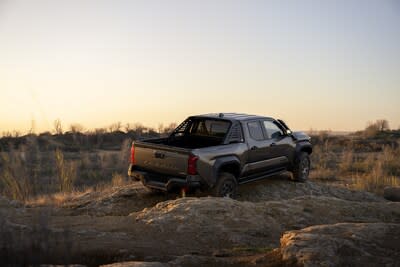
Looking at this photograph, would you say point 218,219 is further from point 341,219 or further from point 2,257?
point 2,257

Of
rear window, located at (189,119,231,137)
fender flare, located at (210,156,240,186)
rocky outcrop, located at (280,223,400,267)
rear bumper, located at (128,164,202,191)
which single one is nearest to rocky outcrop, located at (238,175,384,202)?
fender flare, located at (210,156,240,186)

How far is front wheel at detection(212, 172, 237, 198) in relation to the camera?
10.0 metres

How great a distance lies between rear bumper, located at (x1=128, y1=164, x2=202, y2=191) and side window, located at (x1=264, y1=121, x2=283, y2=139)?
272 centimetres

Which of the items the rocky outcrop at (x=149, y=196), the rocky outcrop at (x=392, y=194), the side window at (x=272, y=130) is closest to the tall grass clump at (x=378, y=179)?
the rocky outcrop at (x=392, y=194)

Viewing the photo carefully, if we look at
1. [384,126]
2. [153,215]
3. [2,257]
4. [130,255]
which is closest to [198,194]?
[153,215]

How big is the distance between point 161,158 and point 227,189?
1493mm

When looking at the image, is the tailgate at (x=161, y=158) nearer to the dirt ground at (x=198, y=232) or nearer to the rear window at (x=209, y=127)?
the dirt ground at (x=198, y=232)

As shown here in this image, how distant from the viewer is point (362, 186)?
15.2 metres

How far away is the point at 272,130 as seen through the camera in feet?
38.8

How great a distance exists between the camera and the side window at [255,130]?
11052mm

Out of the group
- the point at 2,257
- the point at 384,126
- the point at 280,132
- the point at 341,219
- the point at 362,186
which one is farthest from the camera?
the point at 384,126

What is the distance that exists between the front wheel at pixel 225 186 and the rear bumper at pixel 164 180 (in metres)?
0.53

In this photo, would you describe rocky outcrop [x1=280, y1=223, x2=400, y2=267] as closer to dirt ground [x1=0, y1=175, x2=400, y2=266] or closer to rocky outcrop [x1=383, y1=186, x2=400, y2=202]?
dirt ground [x1=0, y1=175, x2=400, y2=266]

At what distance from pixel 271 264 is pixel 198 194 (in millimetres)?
5391
